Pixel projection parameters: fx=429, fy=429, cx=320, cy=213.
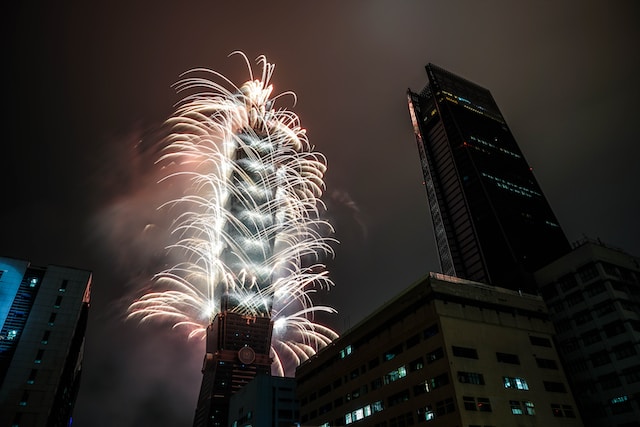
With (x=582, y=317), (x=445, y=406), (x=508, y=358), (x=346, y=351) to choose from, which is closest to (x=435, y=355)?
(x=445, y=406)

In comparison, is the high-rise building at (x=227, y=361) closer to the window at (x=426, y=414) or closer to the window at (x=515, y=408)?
the window at (x=426, y=414)

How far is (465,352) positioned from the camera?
6025cm

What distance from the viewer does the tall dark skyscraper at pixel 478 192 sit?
11469 centimetres

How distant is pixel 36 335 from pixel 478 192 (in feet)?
382

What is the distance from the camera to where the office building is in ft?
364

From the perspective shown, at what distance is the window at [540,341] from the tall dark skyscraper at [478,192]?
77.8 feet

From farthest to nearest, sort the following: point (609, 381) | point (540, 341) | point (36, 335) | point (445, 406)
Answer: point (36, 335)
point (609, 381)
point (540, 341)
point (445, 406)

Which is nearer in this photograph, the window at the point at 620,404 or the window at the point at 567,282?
the window at the point at 620,404

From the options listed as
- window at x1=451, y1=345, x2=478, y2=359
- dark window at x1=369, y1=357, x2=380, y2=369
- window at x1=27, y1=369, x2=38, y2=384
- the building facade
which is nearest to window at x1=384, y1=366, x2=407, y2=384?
dark window at x1=369, y1=357, x2=380, y2=369

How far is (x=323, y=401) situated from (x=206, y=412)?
8765cm

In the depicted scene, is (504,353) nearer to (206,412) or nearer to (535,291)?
(535,291)

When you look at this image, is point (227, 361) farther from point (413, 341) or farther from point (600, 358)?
point (600, 358)

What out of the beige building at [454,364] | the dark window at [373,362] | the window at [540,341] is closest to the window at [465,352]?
the beige building at [454,364]

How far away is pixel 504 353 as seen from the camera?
210 ft
